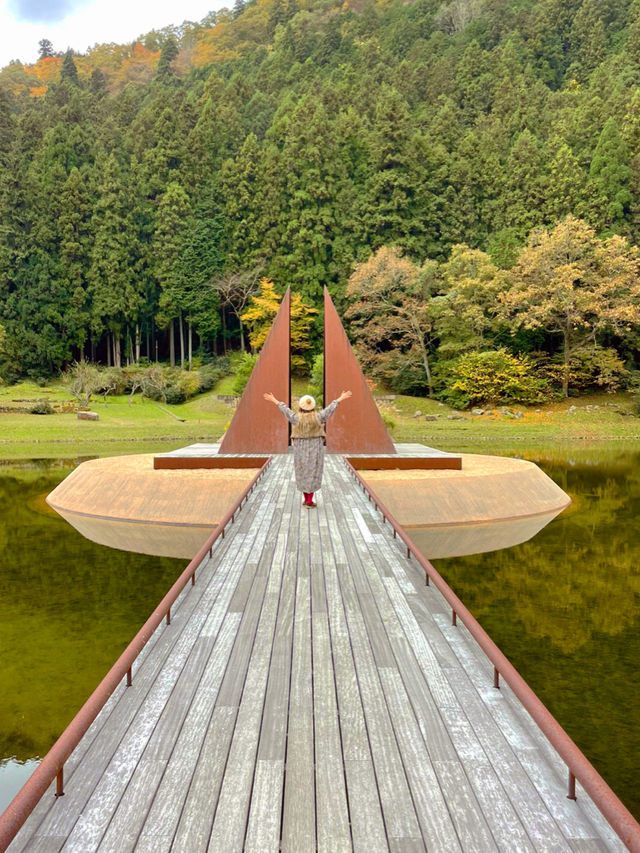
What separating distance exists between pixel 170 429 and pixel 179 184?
67.0 feet

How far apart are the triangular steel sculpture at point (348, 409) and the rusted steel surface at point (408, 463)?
0.91 meters

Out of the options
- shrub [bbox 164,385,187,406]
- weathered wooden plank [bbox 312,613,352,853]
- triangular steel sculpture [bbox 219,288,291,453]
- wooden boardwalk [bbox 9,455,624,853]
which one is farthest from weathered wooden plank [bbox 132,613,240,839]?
shrub [bbox 164,385,187,406]

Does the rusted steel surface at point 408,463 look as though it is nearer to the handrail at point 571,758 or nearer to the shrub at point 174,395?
the handrail at point 571,758

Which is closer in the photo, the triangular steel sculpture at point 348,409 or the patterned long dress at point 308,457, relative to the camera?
the patterned long dress at point 308,457

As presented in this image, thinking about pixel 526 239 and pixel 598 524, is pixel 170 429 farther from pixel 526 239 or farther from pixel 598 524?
pixel 526 239

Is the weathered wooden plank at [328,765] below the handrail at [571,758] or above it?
below

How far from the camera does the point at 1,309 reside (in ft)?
Result: 111

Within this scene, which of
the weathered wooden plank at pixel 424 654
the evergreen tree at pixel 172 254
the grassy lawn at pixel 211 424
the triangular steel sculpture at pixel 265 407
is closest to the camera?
the weathered wooden plank at pixel 424 654

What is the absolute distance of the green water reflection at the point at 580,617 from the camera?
3758 mm

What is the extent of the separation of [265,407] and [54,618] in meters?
6.70

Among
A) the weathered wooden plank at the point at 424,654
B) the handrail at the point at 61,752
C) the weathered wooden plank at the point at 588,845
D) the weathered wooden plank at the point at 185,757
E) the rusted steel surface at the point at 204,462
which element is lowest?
the rusted steel surface at the point at 204,462

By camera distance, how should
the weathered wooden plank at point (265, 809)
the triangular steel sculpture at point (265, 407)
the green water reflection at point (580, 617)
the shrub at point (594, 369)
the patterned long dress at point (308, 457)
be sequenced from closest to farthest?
the weathered wooden plank at point (265, 809), the green water reflection at point (580, 617), the patterned long dress at point (308, 457), the triangular steel sculpture at point (265, 407), the shrub at point (594, 369)

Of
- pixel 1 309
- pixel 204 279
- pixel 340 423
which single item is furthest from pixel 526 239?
pixel 1 309

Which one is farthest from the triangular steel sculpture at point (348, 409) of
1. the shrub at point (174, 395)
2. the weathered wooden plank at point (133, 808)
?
the shrub at point (174, 395)
